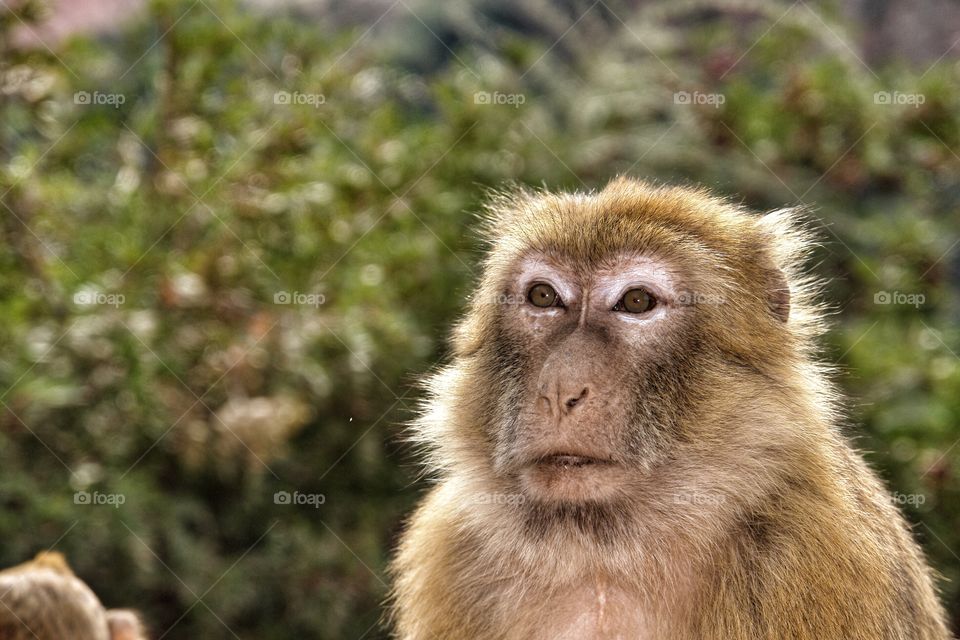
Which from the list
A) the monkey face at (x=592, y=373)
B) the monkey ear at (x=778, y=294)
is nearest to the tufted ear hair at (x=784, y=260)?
the monkey ear at (x=778, y=294)

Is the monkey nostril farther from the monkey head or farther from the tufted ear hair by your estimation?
the tufted ear hair

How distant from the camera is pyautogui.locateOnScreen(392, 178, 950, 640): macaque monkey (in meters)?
2.61

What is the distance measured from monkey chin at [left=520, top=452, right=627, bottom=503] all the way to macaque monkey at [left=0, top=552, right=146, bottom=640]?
139 cm

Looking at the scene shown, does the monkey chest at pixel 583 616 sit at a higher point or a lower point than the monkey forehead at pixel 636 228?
lower

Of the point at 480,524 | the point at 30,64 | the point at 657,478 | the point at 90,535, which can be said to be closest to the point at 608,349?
the point at 657,478

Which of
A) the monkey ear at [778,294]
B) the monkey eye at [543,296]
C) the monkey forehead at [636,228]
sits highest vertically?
the monkey forehead at [636,228]

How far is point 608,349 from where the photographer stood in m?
2.65

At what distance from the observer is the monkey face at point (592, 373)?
2.55 meters

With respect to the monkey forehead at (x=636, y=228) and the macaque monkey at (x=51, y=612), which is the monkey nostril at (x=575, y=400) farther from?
the macaque monkey at (x=51, y=612)

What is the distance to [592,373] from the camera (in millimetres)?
2568

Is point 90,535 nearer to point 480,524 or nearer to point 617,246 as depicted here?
point 480,524

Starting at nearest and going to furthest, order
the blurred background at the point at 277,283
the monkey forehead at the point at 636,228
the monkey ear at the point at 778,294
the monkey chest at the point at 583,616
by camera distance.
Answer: the monkey chest at the point at 583,616, the monkey forehead at the point at 636,228, the monkey ear at the point at 778,294, the blurred background at the point at 277,283

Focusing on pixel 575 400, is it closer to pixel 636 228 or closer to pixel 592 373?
pixel 592 373

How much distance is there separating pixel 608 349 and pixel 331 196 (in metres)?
3.38
